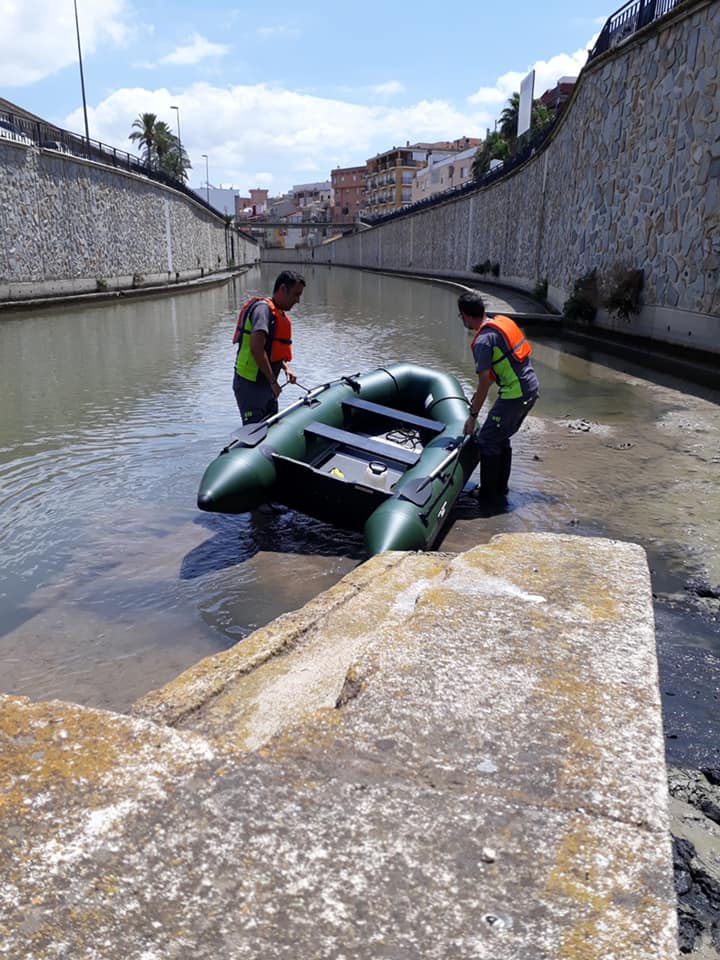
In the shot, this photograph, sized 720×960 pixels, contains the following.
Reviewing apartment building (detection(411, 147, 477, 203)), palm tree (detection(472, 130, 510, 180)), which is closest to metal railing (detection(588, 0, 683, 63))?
palm tree (detection(472, 130, 510, 180))

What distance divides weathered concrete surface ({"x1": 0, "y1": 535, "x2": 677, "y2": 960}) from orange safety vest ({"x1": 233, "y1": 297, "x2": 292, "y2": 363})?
13.6 ft

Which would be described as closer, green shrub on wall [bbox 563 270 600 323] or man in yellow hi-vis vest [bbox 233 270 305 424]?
man in yellow hi-vis vest [bbox 233 270 305 424]

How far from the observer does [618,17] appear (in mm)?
16016

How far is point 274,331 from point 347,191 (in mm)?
121055

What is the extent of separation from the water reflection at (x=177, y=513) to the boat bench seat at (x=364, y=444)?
2.25ft

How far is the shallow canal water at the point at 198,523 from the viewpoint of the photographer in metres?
3.77

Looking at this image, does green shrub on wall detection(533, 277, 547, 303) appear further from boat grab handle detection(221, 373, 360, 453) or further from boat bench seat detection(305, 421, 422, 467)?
boat bench seat detection(305, 421, 422, 467)

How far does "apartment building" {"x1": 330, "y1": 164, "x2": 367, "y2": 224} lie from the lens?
11481 cm

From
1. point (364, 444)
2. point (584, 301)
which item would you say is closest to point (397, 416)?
point (364, 444)

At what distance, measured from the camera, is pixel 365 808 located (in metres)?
1.57

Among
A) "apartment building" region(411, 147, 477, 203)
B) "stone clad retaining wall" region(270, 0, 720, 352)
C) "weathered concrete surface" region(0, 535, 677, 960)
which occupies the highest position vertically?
"apartment building" region(411, 147, 477, 203)

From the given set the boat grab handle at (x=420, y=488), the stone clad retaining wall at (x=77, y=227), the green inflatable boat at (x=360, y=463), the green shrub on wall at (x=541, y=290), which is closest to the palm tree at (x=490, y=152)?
the stone clad retaining wall at (x=77, y=227)

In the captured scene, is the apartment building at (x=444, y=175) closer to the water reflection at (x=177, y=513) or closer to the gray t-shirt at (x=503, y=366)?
the water reflection at (x=177, y=513)

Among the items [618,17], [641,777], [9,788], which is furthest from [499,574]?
[618,17]
